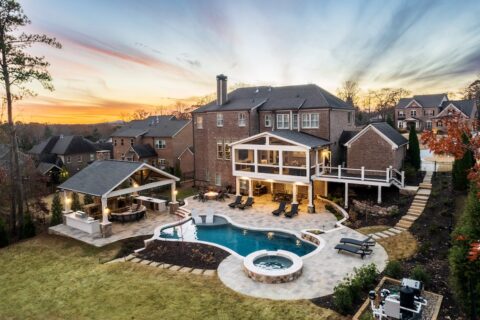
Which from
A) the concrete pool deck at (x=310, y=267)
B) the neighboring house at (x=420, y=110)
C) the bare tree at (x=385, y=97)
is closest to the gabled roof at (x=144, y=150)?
the concrete pool deck at (x=310, y=267)

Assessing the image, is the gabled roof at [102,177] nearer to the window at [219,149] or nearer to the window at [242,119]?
the window at [219,149]

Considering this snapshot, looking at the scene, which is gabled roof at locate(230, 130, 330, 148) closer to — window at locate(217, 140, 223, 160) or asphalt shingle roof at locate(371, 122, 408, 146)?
asphalt shingle roof at locate(371, 122, 408, 146)

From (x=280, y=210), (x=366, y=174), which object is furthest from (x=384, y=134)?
(x=280, y=210)

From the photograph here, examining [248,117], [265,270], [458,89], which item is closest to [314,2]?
[248,117]

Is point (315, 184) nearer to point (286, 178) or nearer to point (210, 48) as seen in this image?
point (286, 178)

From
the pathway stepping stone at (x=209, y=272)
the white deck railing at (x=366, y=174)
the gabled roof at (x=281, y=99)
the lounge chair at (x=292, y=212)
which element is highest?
the gabled roof at (x=281, y=99)

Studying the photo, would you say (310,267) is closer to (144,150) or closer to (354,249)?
(354,249)

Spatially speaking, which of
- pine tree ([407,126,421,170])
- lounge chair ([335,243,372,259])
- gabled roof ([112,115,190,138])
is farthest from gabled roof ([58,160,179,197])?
pine tree ([407,126,421,170])
